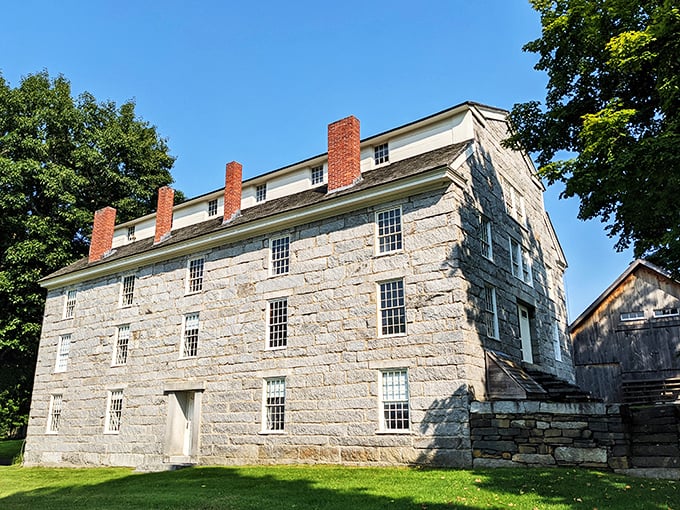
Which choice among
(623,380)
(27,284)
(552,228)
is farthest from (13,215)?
(623,380)

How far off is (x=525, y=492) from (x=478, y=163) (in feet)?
35.2

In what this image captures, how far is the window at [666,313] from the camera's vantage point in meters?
26.4

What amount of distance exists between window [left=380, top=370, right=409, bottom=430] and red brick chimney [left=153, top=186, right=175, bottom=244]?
42.6 ft

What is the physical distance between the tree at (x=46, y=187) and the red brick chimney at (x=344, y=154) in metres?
18.5

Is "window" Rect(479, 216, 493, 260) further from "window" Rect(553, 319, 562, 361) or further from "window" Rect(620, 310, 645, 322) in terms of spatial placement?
"window" Rect(620, 310, 645, 322)

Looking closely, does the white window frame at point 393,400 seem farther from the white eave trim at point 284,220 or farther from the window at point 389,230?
the white eave trim at point 284,220

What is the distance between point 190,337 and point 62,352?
8.15 m

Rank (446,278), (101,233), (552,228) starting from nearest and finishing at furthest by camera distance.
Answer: (446,278)
(552,228)
(101,233)

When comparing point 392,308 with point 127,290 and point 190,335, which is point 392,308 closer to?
point 190,335

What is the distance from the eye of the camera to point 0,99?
30734 millimetres

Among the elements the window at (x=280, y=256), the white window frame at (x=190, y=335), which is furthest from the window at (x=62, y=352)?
the window at (x=280, y=256)

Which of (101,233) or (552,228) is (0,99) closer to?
(101,233)

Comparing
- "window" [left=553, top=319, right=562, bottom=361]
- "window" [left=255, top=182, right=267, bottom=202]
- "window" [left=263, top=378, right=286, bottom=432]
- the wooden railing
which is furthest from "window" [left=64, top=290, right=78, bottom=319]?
the wooden railing

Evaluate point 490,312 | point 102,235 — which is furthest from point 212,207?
point 490,312
